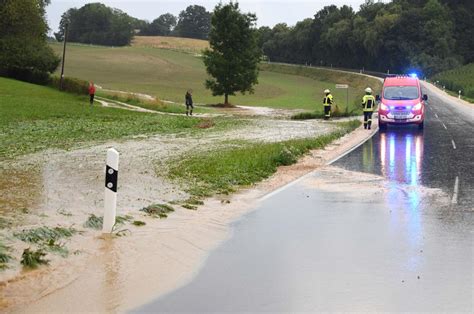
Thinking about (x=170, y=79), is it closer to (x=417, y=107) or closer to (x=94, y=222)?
(x=417, y=107)

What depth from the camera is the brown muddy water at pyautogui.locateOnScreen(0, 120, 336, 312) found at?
6.22 metres

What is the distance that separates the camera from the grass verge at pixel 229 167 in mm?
12860

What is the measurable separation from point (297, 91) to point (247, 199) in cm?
7713

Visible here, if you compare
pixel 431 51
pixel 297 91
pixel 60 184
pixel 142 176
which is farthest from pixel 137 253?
pixel 431 51

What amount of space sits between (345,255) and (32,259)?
3855 mm

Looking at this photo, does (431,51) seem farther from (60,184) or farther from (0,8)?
(60,184)

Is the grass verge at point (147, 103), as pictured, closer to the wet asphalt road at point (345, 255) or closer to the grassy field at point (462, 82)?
the grassy field at point (462, 82)

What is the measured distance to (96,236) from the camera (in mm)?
Result: 8422

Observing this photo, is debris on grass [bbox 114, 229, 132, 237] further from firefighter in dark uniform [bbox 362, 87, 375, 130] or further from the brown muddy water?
firefighter in dark uniform [bbox 362, 87, 375, 130]

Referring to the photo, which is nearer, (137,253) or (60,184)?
(137,253)

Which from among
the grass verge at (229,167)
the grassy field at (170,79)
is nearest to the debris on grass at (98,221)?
the grass verge at (229,167)

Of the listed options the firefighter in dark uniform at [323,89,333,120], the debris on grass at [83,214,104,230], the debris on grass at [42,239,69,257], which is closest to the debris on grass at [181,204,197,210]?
the debris on grass at [83,214,104,230]

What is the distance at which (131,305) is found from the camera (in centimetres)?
590

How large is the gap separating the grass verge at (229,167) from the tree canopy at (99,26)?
544 ft
